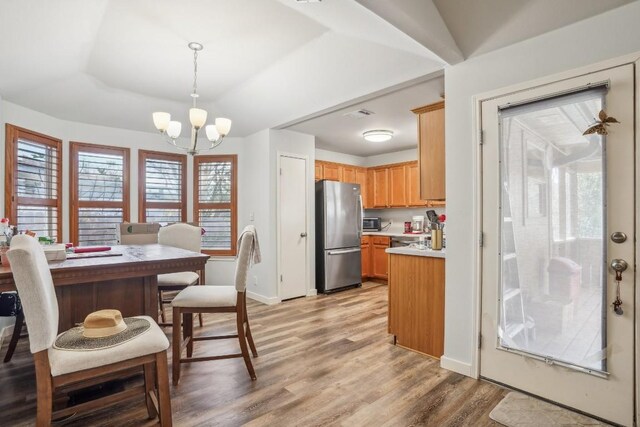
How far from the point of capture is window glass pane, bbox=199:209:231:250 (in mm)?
4988

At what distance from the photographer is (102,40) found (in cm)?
272

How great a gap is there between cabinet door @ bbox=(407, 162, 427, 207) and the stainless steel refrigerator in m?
1.01

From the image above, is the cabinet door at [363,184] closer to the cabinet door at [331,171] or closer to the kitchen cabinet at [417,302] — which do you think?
the cabinet door at [331,171]

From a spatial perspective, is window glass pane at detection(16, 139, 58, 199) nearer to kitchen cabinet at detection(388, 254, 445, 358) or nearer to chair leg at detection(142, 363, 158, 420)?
chair leg at detection(142, 363, 158, 420)

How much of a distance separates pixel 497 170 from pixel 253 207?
3.29m

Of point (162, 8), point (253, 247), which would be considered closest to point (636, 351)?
point (253, 247)

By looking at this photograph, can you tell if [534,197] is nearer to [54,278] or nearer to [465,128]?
[465,128]

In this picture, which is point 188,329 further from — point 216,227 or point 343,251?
point 343,251

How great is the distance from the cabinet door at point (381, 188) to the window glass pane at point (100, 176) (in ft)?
13.9

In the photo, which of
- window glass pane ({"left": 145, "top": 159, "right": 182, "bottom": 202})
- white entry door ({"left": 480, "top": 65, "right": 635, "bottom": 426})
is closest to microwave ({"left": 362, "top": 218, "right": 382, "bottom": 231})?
window glass pane ({"left": 145, "top": 159, "right": 182, "bottom": 202})

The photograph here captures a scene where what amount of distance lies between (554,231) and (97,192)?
5003 mm

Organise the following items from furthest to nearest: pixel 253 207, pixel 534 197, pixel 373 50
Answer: pixel 253 207, pixel 373 50, pixel 534 197

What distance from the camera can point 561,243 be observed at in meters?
1.97

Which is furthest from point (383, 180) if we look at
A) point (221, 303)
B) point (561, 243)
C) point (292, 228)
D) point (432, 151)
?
point (221, 303)
